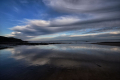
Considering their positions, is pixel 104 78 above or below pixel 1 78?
below

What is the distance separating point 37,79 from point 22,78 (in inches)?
42.5

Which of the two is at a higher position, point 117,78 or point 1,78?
point 1,78

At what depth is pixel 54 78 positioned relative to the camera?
12.5 ft

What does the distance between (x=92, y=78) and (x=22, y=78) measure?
15.6ft

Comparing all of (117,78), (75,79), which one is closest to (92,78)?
(75,79)

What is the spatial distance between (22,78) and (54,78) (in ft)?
7.18

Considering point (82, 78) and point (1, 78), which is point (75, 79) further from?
point (1, 78)

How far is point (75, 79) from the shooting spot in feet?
12.1

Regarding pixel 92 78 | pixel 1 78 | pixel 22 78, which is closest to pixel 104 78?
pixel 92 78

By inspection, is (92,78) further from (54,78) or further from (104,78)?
(54,78)

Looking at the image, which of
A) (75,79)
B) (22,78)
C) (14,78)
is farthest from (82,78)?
(14,78)

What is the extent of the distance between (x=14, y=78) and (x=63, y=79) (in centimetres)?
334

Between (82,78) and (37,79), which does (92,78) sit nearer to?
(82,78)

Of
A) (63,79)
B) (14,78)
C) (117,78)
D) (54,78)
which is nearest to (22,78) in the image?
(14,78)
